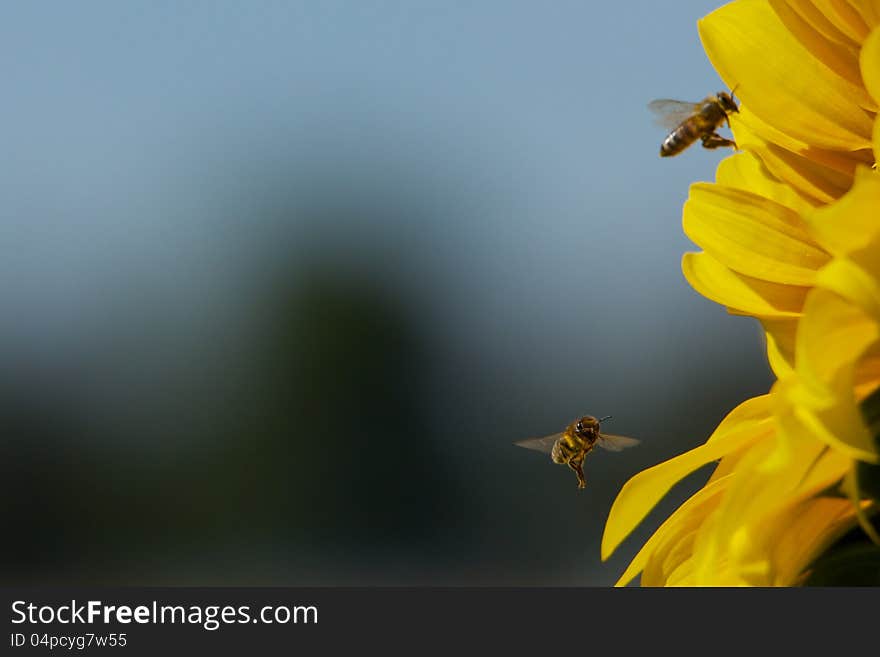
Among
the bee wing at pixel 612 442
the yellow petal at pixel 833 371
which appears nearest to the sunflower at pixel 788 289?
the yellow petal at pixel 833 371

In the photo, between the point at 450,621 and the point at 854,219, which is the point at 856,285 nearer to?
the point at 854,219

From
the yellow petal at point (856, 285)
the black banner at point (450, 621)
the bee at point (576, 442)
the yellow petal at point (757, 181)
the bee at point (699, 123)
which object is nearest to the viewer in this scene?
the yellow petal at point (856, 285)

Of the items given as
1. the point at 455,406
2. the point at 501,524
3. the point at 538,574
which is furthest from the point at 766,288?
the point at 455,406

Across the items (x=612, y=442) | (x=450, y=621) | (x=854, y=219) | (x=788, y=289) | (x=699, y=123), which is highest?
(x=699, y=123)

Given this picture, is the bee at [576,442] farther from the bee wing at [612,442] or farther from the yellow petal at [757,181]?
the yellow petal at [757,181]

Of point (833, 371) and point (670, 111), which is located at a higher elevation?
point (670, 111)

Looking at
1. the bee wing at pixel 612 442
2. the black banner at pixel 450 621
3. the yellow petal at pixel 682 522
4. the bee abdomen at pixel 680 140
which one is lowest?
the black banner at pixel 450 621

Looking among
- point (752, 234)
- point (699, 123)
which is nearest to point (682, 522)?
point (752, 234)
